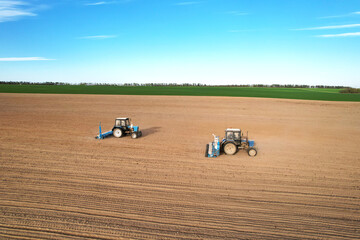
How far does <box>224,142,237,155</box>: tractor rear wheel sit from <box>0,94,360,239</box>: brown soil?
0.44m

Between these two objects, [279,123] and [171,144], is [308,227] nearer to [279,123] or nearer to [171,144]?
[171,144]

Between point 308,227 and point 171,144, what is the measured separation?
10735 millimetres

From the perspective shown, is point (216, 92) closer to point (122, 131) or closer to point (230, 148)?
point (122, 131)

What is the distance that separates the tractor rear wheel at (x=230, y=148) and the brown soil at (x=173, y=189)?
444 millimetres

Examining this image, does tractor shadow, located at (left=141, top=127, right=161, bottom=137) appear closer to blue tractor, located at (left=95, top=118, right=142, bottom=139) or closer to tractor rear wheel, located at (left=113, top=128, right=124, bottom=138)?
blue tractor, located at (left=95, top=118, right=142, bottom=139)

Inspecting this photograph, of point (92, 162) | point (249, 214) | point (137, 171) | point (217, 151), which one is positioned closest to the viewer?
point (249, 214)

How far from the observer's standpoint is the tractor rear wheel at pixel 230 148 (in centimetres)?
1398

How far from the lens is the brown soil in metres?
7.20

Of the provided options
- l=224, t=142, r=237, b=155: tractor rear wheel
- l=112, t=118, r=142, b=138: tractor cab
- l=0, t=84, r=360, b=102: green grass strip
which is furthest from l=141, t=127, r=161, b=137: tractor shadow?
l=0, t=84, r=360, b=102: green grass strip

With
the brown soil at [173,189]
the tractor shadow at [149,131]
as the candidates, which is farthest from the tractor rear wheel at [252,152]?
the tractor shadow at [149,131]

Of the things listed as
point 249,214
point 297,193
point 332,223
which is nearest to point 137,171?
point 249,214

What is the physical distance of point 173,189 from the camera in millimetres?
9625

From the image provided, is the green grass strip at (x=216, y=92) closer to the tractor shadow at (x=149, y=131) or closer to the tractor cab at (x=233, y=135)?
the tractor shadow at (x=149, y=131)

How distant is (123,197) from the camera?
895cm
